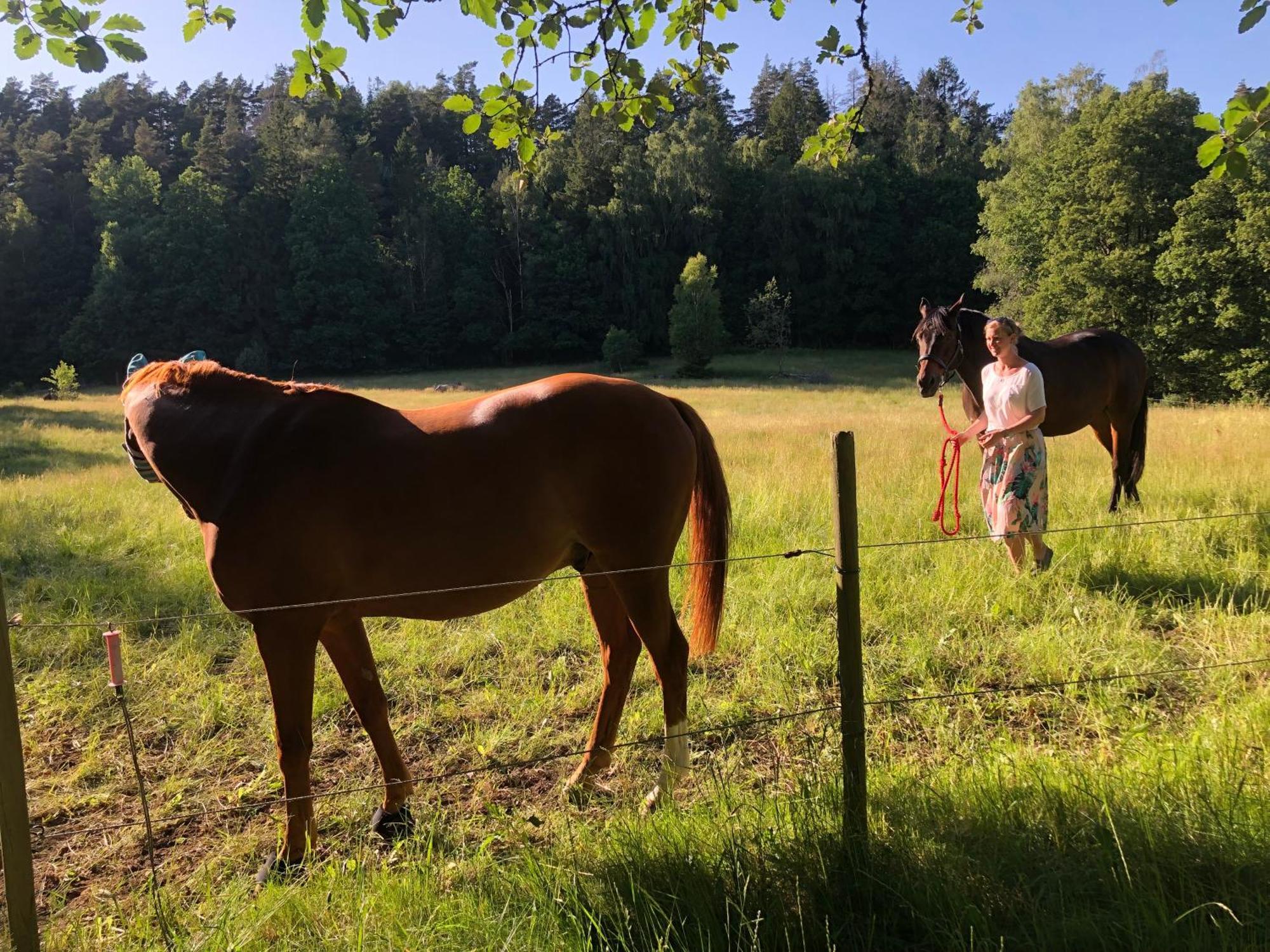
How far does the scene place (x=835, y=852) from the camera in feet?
7.16

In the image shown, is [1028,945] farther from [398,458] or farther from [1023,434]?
[1023,434]

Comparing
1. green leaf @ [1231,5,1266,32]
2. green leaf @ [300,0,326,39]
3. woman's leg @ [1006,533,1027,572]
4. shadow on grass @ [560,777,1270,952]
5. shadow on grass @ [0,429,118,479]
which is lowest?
shadow on grass @ [560,777,1270,952]

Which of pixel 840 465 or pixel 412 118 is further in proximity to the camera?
pixel 412 118

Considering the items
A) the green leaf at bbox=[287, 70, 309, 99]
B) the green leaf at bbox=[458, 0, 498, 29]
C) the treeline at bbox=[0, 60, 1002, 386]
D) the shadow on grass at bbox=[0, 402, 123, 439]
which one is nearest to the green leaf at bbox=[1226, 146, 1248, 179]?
the green leaf at bbox=[458, 0, 498, 29]

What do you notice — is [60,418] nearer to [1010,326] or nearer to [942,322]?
[942,322]

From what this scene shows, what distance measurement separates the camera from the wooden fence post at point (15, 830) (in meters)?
1.79

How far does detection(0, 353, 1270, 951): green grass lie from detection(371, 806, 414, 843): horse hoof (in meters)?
0.08

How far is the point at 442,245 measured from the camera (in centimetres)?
5788

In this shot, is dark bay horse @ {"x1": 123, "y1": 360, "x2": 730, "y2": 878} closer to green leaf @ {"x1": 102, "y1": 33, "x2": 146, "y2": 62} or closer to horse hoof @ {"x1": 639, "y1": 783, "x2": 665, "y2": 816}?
horse hoof @ {"x1": 639, "y1": 783, "x2": 665, "y2": 816}

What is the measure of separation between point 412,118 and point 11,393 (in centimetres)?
5326

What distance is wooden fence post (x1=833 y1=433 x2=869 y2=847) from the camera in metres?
2.25

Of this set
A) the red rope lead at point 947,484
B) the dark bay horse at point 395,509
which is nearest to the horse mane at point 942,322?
the red rope lead at point 947,484

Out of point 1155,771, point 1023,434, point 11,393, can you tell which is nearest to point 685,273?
point 11,393

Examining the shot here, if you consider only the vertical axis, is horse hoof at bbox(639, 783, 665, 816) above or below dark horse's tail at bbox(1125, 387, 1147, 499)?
below
